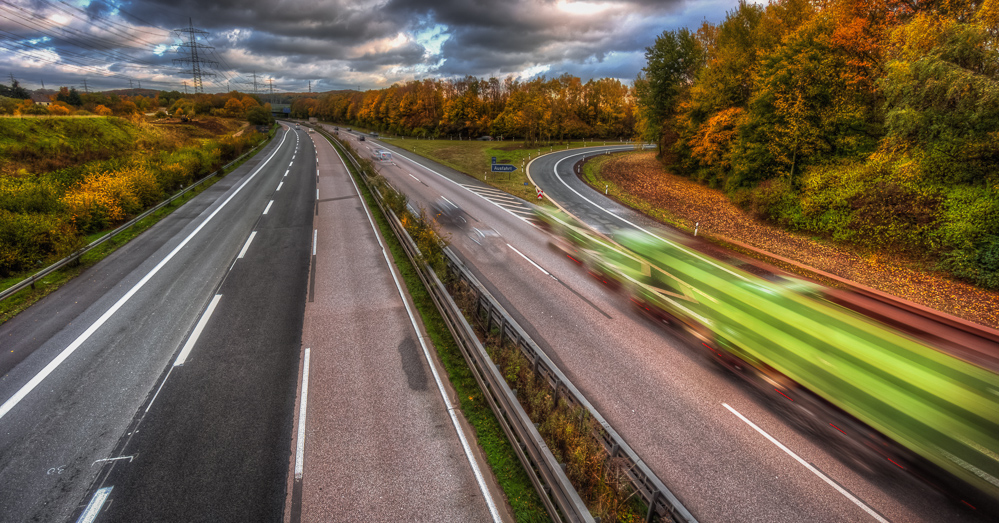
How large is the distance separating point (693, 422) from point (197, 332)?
1290cm

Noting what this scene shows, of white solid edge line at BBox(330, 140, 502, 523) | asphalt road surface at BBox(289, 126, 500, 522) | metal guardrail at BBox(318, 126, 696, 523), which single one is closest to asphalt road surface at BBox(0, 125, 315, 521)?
asphalt road surface at BBox(289, 126, 500, 522)

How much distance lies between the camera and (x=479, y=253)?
17.5 m

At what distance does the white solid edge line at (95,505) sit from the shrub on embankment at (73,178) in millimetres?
12600

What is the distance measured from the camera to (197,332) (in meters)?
10.1

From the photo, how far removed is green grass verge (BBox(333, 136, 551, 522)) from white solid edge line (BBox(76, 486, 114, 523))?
5826 millimetres

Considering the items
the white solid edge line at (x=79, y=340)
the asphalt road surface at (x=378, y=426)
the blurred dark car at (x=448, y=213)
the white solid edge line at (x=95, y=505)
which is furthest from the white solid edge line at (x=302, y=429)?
the blurred dark car at (x=448, y=213)

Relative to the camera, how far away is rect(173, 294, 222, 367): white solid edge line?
9077 mm

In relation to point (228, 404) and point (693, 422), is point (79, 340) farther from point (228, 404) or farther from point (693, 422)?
point (693, 422)

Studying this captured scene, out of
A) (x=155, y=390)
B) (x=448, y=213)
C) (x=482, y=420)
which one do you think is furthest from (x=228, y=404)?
(x=448, y=213)

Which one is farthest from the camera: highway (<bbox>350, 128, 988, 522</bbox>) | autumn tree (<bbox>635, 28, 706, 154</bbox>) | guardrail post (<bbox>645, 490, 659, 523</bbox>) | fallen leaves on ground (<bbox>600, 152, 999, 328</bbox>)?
autumn tree (<bbox>635, 28, 706, 154</bbox>)

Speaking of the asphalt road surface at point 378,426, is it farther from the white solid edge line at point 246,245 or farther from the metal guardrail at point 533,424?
the white solid edge line at point 246,245

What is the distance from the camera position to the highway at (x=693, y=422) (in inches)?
251

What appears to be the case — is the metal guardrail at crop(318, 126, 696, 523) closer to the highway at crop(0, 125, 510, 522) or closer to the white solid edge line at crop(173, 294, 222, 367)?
the highway at crop(0, 125, 510, 522)

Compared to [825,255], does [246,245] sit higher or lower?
lower
